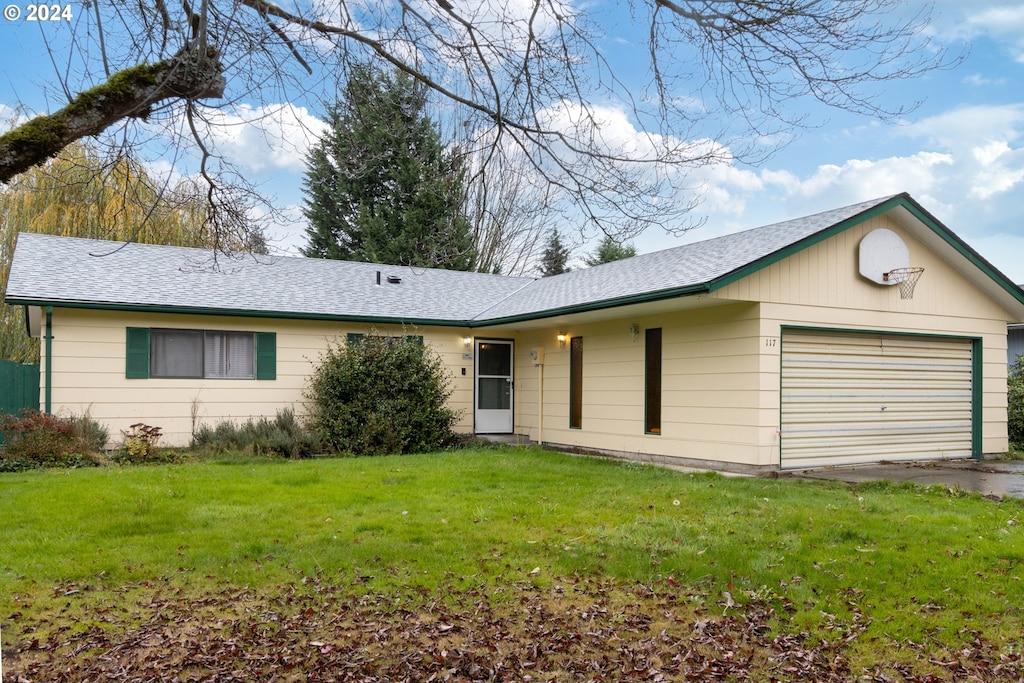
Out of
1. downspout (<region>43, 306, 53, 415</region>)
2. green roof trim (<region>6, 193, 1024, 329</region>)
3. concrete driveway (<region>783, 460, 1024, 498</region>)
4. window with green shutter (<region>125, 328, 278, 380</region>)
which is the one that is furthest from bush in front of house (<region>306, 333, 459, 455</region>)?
concrete driveway (<region>783, 460, 1024, 498</region>)

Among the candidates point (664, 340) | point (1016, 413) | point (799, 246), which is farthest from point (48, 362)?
point (1016, 413)

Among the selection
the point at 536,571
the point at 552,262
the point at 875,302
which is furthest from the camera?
the point at 552,262

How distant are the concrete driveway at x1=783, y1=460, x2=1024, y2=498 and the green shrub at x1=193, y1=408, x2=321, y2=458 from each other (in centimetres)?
776

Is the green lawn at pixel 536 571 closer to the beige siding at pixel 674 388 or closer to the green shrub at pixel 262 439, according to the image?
the beige siding at pixel 674 388

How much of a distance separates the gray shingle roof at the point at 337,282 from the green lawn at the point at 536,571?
13.0ft

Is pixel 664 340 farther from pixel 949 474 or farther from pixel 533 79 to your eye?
pixel 533 79

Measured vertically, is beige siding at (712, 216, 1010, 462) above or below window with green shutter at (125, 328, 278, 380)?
above

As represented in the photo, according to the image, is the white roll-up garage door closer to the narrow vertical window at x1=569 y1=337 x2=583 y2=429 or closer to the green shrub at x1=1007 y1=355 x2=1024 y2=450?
the green shrub at x1=1007 y1=355 x2=1024 y2=450

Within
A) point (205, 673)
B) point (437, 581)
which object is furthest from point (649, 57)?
point (205, 673)

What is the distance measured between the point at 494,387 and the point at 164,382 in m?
6.34

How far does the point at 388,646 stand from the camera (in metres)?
4.43

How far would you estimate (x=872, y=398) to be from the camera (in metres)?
11.8

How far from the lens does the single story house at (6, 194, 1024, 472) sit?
10953mm

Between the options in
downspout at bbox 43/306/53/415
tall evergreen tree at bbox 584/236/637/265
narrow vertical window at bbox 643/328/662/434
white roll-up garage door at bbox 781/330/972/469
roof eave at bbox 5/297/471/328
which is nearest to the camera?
white roll-up garage door at bbox 781/330/972/469
